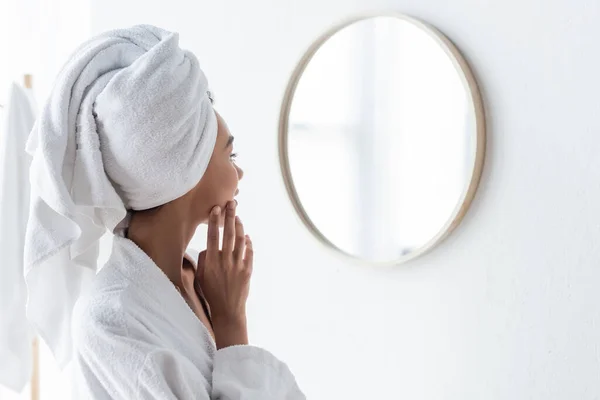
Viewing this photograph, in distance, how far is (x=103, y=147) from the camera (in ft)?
3.64

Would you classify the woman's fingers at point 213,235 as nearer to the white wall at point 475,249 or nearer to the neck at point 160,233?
the neck at point 160,233

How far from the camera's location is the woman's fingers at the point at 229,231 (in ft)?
4.01

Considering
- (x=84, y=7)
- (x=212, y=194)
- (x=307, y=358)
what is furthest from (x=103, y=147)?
(x=84, y=7)

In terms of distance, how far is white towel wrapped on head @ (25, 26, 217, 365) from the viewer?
1.08 m

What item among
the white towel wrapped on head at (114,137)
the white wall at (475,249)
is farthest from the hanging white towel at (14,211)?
the white towel wrapped on head at (114,137)

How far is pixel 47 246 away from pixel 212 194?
0.82 ft

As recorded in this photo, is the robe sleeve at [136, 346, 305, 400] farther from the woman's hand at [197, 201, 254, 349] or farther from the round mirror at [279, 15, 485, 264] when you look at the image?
the round mirror at [279, 15, 485, 264]

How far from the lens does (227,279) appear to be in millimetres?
1220

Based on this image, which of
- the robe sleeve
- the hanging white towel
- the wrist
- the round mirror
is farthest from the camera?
the hanging white towel

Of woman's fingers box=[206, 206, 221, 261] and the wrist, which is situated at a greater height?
woman's fingers box=[206, 206, 221, 261]

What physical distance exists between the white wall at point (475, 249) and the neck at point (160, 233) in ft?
1.44

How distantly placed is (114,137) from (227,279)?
281mm

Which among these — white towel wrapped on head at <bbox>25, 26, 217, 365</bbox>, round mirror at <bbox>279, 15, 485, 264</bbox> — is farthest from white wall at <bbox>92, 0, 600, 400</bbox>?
white towel wrapped on head at <bbox>25, 26, 217, 365</bbox>

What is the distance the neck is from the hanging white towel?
0.67m
